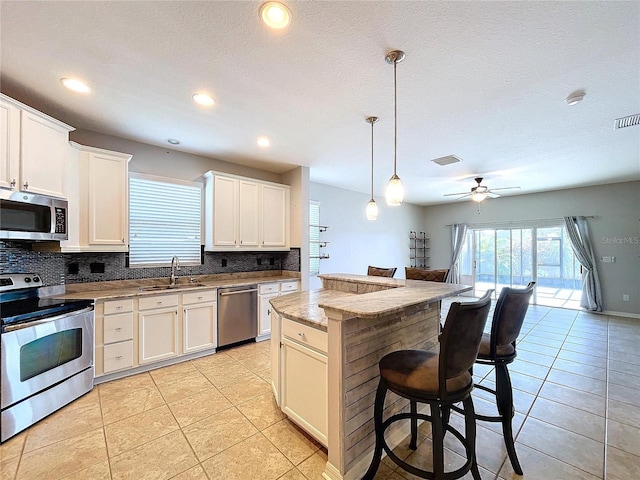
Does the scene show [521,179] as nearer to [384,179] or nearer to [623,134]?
[623,134]

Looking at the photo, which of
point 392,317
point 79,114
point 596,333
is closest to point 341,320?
point 392,317

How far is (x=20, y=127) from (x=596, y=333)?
25.5ft

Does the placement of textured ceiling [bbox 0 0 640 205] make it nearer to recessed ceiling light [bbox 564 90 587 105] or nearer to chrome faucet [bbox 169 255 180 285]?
recessed ceiling light [bbox 564 90 587 105]

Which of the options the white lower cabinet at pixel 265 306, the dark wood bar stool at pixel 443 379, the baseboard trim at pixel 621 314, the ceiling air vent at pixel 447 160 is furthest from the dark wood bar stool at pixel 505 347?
Result: the baseboard trim at pixel 621 314

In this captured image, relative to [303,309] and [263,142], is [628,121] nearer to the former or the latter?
[303,309]

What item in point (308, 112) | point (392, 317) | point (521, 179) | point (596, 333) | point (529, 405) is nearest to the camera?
point (392, 317)

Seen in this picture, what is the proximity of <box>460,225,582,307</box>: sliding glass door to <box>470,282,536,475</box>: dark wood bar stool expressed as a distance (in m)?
6.19

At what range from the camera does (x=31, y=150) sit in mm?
2355

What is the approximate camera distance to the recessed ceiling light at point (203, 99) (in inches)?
95.5

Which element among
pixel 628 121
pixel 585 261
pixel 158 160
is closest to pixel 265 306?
pixel 158 160

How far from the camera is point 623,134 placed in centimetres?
316

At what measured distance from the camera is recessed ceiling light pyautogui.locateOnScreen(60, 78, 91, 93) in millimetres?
2223

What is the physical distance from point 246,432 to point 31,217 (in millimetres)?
2604

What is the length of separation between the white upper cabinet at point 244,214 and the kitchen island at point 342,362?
2140mm
